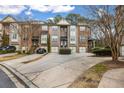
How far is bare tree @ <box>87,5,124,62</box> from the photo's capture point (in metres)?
4.21

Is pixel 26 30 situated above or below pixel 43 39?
above

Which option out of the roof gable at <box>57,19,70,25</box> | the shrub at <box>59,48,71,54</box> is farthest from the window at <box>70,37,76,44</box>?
the roof gable at <box>57,19,70,25</box>

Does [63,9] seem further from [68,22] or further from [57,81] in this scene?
[57,81]

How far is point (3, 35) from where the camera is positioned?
4.52 meters

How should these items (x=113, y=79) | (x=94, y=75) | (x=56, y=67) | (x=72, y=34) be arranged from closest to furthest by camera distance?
(x=113, y=79) → (x=94, y=75) → (x=56, y=67) → (x=72, y=34)

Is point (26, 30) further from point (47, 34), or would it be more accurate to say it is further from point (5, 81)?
point (5, 81)

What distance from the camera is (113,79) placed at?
3.78 meters

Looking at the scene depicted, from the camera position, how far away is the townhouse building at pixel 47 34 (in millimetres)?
4441

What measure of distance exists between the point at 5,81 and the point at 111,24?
2.10 m

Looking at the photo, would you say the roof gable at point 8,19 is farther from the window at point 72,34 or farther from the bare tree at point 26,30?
the window at point 72,34

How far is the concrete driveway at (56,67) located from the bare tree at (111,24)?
1.04 feet

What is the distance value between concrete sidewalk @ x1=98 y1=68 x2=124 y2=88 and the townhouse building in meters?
0.68

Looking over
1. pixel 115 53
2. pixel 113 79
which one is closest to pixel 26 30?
pixel 115 53

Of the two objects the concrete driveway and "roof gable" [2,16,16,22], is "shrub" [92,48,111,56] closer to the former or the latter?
the concrete driveway
